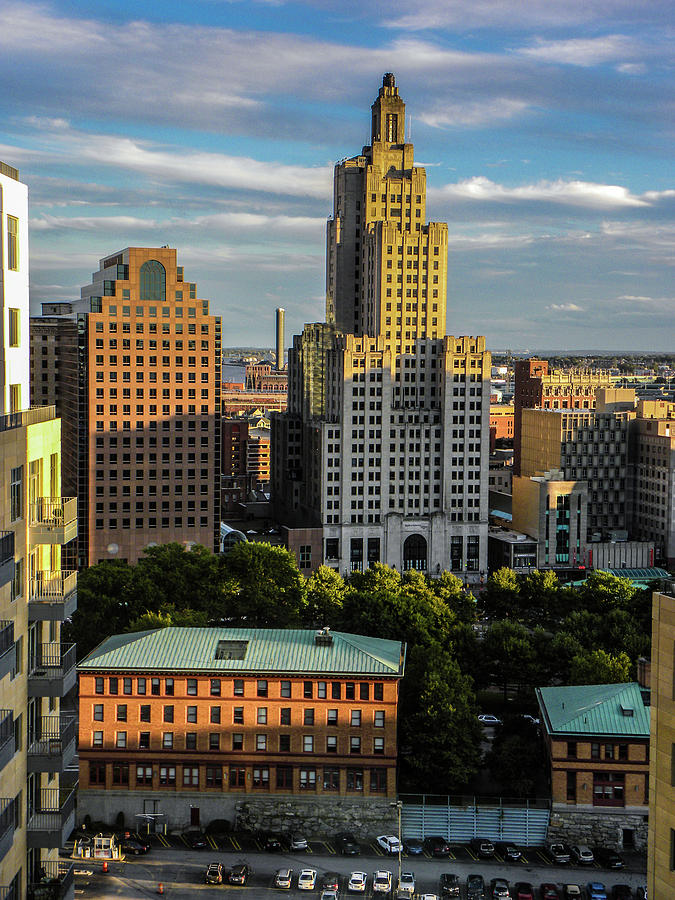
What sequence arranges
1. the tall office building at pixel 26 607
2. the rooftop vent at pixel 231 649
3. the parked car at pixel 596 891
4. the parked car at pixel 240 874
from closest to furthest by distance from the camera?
the tall office building at pixel 26 607
the parked car at pixel 596 891
the parked car at pixel 240 874
the rooftop vent at pixel 231 649

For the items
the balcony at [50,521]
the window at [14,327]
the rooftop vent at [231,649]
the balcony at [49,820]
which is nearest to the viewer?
the window at [14,327]

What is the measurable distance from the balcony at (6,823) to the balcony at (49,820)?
289cm

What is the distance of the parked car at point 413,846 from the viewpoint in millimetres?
96438

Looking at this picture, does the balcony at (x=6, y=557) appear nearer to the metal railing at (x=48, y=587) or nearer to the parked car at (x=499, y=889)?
the metal railing at (x=48, y=587)

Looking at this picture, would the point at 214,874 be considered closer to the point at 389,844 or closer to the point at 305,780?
the point at 305,780

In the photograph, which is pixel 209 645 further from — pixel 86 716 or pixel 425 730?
pixel 425 730

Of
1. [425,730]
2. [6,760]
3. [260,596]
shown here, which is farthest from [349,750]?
[6,760]

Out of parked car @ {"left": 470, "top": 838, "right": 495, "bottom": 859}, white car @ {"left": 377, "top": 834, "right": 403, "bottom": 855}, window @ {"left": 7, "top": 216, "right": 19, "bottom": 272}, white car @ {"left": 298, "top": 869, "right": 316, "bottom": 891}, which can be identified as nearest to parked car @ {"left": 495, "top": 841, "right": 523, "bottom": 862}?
parked car @ {"left": 470, "top": 838, "right": 495, "bottom": 859}

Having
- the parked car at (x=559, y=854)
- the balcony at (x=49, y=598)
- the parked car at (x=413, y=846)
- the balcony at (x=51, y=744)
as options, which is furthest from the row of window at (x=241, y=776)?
the balcony at (x=49, y=598)

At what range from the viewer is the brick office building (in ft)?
329

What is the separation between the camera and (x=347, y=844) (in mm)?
96875

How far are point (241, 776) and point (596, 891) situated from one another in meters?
32.7

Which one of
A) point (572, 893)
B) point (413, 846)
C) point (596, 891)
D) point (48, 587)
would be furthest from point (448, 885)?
point (48, 587)

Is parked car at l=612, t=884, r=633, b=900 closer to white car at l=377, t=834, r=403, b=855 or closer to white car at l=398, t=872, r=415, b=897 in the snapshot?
white car at l=398, t=872, r=415, b=897
